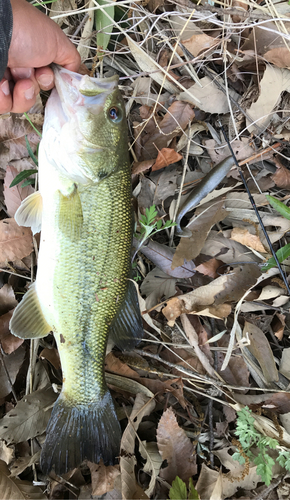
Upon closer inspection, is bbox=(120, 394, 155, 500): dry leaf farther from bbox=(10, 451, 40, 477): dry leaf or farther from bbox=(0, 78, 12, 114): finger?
bbox=(0, 78, 12, 114): finger

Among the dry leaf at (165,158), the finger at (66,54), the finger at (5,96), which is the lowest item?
the dry leaf at (165,158)

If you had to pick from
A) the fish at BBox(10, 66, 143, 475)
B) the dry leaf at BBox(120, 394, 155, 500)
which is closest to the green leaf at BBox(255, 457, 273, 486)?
the dry leaf at BBox(120, 394, 155, 500)

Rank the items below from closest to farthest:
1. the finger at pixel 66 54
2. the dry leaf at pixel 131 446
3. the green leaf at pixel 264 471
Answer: the finger at pixel 66 54, the green leaf at pixel 264 471, the dry leaf at pixel 131 446

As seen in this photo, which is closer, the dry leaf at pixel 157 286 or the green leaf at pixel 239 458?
the green leaf at pixel 239 458

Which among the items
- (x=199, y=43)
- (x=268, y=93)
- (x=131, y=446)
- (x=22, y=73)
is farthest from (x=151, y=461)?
(x=199, y=43)

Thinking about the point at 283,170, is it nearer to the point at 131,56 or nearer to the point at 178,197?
the point at 178,197

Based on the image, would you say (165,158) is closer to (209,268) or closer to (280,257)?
(209,268)

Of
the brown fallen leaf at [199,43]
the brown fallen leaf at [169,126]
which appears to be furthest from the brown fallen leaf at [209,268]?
the brown fallen leaf at [199,43]

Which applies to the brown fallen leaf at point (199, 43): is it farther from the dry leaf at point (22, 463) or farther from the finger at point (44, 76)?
the dry leaf at point (22, 463)
